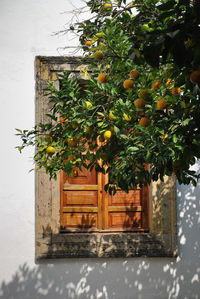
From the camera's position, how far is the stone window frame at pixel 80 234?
3320 millimetres

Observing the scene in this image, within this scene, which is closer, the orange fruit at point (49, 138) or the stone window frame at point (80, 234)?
the orange fruit at point (49, 138)

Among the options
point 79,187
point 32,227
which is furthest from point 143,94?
point 32,227

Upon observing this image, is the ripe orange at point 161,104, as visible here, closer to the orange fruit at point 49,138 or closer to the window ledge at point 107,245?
the orange fruit at point 49,138

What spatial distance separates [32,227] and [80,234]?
0.59 m

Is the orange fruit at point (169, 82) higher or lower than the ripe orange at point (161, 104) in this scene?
higher

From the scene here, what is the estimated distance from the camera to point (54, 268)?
3.33 metres

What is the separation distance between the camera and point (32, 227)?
3348 mm

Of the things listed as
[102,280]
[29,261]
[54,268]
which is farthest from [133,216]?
[29,261]

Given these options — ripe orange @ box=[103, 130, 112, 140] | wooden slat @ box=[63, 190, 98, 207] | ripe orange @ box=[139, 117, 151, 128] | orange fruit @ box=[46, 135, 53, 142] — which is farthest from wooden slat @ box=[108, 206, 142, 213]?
ripe orange @ box=[139, 117, 151, 128]

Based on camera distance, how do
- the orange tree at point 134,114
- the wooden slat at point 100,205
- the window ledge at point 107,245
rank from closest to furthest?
the orange tree at point 134,114 → the window ledge at point 107,245 → the wooden slat at point 100,205

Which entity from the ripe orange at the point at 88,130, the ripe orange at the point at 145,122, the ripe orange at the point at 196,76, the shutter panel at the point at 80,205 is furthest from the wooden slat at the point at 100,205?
the ripe orange at the point at 196,76

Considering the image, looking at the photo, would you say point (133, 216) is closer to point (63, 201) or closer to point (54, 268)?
point (63, 201)

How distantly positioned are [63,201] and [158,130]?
2.13 m

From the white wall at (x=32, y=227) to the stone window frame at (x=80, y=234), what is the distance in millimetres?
98
